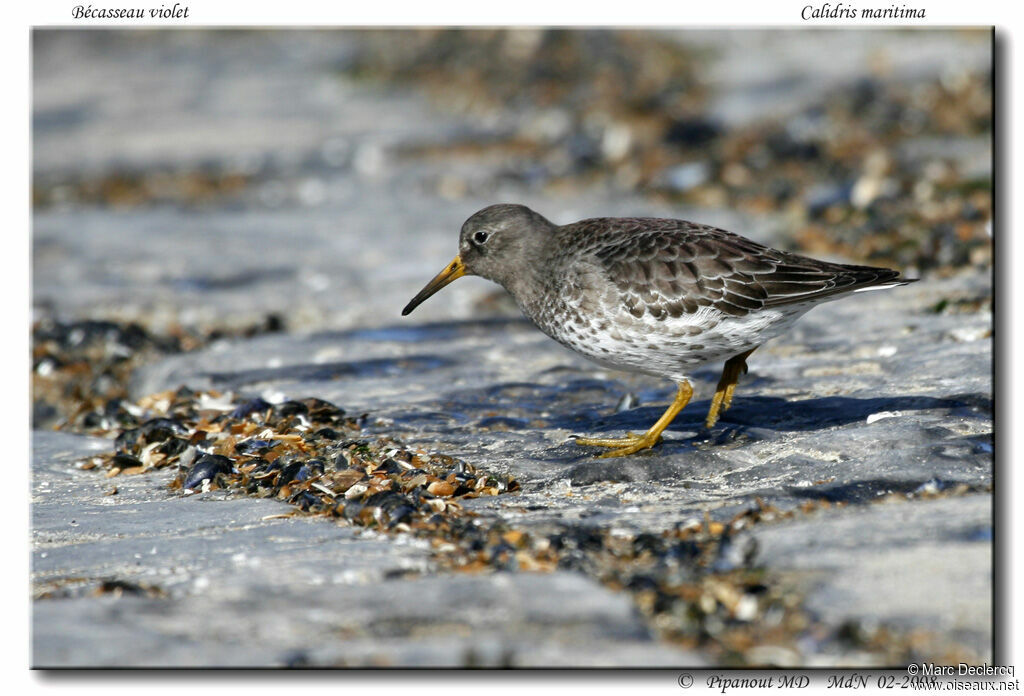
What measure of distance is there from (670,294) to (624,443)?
0.90 metres

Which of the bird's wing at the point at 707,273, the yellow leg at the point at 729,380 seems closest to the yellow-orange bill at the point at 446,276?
the bird's wing at the point at 707,273

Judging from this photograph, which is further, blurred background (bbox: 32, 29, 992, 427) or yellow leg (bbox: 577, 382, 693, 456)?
blurred background (bbox: 32, 29, 992, 427)

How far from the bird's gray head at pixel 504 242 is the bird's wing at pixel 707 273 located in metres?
0.49

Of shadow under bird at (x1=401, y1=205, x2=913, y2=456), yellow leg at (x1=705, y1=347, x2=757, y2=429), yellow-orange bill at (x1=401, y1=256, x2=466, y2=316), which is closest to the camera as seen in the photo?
shadow under bird at (x1=401, y1=205, x2=913, y2=456)

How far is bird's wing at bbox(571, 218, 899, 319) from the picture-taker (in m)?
6.10

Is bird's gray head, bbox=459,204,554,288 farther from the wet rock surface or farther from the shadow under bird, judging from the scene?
the wet rock surface

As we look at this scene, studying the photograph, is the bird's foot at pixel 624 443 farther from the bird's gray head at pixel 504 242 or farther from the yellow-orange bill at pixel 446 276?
the yellow-orange bill at pixel 446 276

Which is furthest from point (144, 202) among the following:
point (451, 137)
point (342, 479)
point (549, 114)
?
Result: point (342, 479)

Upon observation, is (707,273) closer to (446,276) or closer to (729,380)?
(729,380)

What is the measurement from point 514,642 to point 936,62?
1261cm

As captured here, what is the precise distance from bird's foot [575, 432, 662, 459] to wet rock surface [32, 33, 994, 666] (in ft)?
0.33

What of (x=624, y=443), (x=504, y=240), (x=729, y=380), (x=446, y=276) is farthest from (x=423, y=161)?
(x=624, y=443)

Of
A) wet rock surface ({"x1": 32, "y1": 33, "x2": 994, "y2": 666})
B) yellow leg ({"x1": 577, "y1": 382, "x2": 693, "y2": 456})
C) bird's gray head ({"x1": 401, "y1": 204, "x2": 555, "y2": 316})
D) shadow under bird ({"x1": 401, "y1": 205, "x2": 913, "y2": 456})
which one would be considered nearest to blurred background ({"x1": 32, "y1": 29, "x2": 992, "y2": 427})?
wet rock surface ({"x1": 32, "y1": 33, "x2": 994, "y2": 666})

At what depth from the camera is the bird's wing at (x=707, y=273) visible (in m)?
6.10
